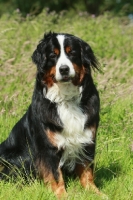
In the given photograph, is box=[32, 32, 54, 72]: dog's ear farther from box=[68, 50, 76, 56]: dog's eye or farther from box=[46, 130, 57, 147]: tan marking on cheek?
box=[46, 130, 57, 147]: tan marking on cheek

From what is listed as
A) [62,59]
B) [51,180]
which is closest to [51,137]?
[51,180]

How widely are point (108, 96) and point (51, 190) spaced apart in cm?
216

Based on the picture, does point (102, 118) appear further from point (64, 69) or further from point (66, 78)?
point (64, 69)

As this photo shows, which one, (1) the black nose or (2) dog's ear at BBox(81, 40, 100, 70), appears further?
(2) dog's ear at BBox(81, 40, 100, 70)

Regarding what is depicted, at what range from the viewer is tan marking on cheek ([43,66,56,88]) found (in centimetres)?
487

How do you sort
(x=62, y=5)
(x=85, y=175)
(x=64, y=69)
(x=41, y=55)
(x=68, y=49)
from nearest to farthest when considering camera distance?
(x=64, y=69) < (x=68, y=49) < (x=41, y=55) < (x=85, y=175) < (x=62, y=5)

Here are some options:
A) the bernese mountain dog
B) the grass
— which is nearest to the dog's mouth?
the bernese mountain dog

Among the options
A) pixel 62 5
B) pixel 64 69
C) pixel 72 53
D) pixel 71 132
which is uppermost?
pixel 62 5

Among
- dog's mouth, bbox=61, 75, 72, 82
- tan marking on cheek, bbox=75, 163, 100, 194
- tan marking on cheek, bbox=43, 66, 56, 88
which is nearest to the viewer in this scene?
dog's mouth, bbox=61, 75, 72, 82

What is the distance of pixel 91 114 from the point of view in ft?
16.8

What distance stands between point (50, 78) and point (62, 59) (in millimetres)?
270

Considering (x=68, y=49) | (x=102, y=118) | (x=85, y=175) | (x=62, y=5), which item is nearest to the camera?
(x=68, y=49)

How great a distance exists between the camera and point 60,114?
5074 millimetres

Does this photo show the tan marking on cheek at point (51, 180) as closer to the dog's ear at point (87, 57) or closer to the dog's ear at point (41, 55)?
the dog's ear at point (41, 55)
